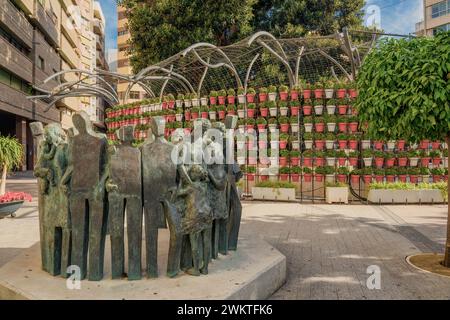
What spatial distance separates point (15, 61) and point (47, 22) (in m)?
8.45

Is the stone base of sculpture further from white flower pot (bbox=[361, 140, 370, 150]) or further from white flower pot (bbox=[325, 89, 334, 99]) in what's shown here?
white flower pot (bbox=[325, 89, 334, 99])

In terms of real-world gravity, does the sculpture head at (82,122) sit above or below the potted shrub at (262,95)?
below

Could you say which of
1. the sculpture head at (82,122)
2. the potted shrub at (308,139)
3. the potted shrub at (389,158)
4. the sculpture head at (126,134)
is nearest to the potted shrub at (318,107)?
the potted shrub at (308,139)

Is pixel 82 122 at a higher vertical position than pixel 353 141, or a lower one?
lower

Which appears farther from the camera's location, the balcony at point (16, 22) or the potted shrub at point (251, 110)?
the balcony at point (16, 22)

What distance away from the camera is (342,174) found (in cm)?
1241

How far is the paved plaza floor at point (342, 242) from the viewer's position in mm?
4598

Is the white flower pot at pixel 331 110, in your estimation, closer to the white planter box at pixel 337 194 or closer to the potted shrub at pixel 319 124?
the potted shrub at pixel 319 124

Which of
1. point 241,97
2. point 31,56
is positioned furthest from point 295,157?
point 31,56

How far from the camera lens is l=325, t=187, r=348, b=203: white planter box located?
39.5ft

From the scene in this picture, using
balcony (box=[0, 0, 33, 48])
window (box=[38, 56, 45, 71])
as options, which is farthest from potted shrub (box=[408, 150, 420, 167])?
window (box=[38, 56, 45, 71])

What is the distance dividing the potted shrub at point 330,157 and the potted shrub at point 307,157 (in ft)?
1.50

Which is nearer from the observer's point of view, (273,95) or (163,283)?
(163,283)

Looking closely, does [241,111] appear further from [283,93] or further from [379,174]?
[379,174]
